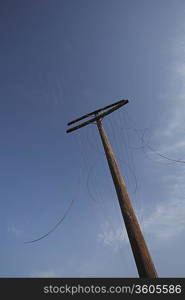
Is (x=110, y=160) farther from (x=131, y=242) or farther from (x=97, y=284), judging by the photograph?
(x=97, y=284)

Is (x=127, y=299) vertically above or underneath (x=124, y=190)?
underneath

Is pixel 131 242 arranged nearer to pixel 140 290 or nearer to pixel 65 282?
pixel 140 290

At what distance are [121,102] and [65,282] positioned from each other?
6190 mm

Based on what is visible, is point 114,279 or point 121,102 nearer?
point 114,279

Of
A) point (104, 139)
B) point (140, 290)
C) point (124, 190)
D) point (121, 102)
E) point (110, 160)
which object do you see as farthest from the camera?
point (121, 102)

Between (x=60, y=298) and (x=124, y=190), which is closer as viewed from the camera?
(x=60, y=298)

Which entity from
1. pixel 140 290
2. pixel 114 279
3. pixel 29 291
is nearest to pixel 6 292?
pixel 29 291

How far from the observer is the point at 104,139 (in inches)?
277

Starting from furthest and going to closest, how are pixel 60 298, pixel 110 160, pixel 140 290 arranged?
pixel 110 160 → pixel 60 298 → pixel 140 290

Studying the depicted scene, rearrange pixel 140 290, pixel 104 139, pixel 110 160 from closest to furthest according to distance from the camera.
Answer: pixel 140 290 < pixel 110 160 < pixel 104 139

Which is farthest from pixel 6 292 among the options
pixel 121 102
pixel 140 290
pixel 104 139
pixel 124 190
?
pixel 121 102

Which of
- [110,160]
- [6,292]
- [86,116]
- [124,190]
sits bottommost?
[6,292]

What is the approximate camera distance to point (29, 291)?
4.83 meters

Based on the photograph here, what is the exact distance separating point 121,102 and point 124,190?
163 inches
